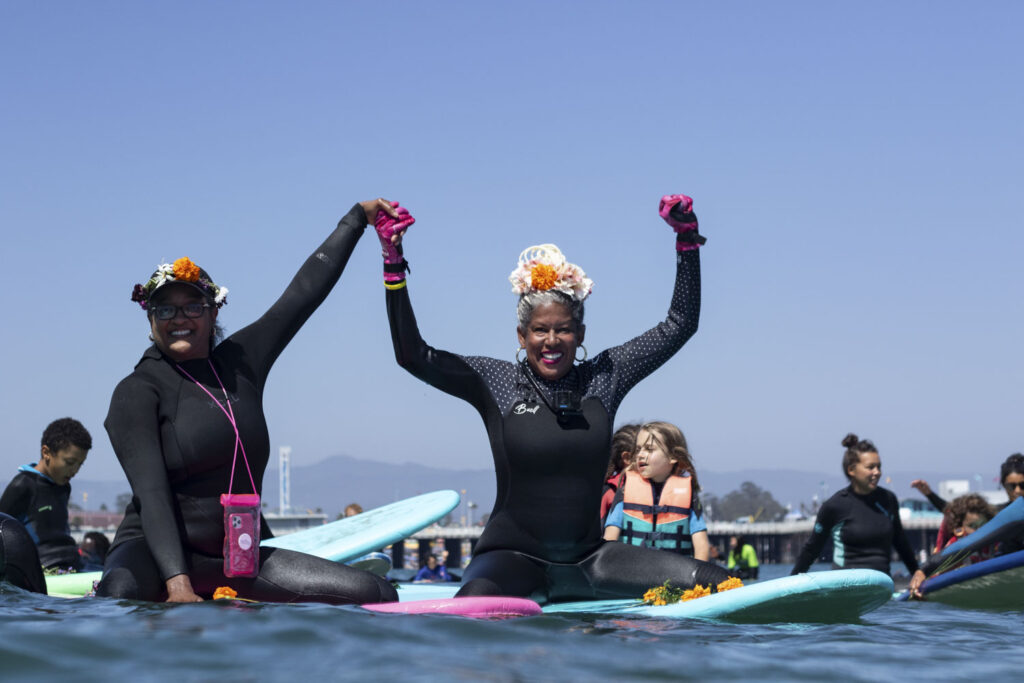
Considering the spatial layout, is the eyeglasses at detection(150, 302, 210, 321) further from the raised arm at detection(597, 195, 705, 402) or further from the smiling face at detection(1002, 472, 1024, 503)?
the smiling face at detection(1002, 472, 1024, 503)

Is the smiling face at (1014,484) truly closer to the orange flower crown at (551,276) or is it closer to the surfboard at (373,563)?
the surfboard at (373,563)

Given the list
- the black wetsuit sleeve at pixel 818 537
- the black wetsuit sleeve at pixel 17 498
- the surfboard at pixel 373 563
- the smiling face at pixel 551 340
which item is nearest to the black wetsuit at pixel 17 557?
the smiling face at pixel 551 340

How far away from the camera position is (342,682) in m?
3.27

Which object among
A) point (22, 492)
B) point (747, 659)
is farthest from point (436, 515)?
point (747, 659)

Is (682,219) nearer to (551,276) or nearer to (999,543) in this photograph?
(551,276)

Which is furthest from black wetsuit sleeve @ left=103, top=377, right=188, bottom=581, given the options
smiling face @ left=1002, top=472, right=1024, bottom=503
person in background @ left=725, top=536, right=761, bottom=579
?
person in background @ left=725, top=536, right=761, bottom=579

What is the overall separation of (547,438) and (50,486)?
5.54 meters

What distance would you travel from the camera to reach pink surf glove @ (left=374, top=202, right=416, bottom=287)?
216 inches

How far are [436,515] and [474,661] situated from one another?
4250 mm

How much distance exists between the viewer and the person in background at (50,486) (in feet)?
30.1

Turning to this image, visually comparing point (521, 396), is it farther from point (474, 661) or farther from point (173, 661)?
point (173, 661)

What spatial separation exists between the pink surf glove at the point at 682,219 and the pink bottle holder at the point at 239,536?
2.41 metres

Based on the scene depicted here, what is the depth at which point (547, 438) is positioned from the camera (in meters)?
5.42

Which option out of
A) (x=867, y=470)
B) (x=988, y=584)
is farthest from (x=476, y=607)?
(x=867, y=470)
